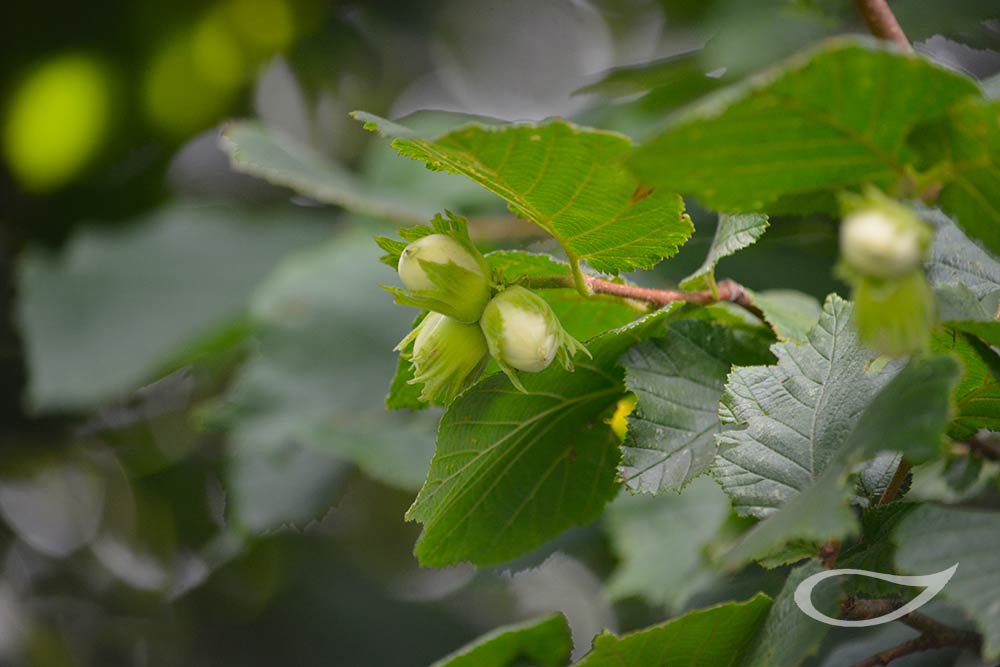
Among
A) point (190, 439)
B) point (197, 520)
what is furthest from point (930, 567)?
point (197, 520)

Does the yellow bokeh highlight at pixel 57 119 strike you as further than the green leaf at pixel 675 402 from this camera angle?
Yes

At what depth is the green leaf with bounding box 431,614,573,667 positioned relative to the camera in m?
0.80

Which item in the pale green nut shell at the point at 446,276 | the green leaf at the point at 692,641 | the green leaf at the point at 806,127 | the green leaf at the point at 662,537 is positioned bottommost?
the green leaf at the point at 662,537

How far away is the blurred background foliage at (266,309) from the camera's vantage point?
173 cm

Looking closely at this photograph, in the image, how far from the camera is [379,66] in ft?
8.65

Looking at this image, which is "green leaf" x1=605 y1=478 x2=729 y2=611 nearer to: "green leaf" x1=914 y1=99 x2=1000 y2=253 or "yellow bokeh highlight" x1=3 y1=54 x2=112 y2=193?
"green leaf" x1=914 y1=99 x2=1000 y2=253

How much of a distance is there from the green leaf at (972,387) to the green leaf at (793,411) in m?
0.05

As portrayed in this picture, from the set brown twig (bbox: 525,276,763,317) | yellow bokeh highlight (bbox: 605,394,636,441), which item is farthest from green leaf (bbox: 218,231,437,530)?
brown twig (bbox: 525,276,763,317)

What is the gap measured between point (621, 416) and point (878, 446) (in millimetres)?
395

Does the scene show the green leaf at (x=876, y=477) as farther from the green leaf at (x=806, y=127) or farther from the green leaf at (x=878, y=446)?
the green leaf at (x=806, y=127)

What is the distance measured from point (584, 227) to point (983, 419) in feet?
1.02

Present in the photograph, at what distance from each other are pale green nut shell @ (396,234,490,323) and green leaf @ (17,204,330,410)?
1449 mm

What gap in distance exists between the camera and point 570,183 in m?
0.62

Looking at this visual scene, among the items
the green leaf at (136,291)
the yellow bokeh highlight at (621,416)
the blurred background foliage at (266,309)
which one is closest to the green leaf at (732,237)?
the yellow bokeh highlight at (621,416)
